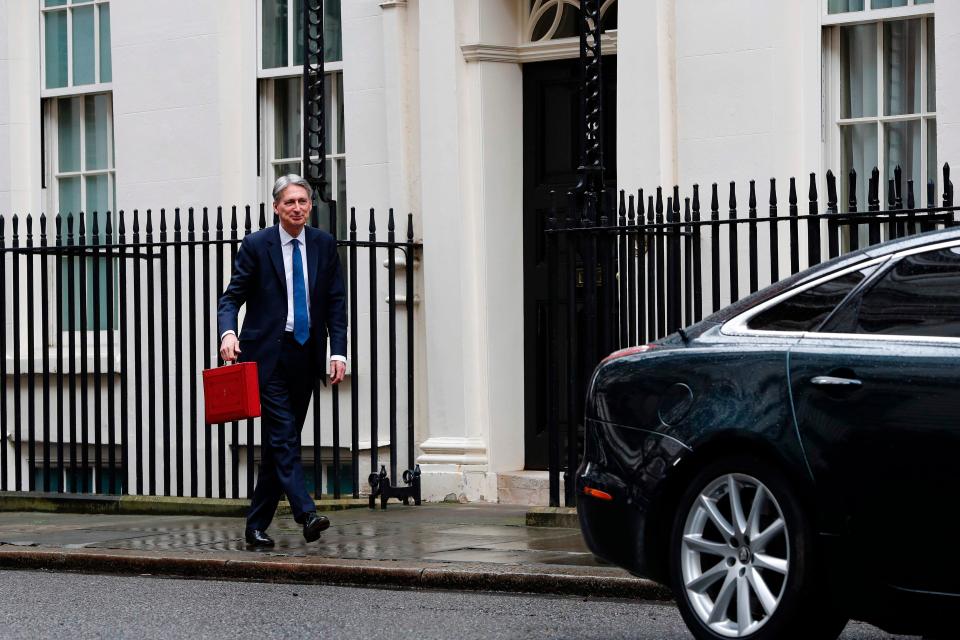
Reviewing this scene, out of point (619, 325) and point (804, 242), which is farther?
point (804, 242)

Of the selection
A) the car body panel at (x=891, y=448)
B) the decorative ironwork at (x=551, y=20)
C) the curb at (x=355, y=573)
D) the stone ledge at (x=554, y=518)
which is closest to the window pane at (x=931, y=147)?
the decorative ironwork at (x=551, y=20)

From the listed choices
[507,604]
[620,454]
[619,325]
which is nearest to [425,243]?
[619,325]

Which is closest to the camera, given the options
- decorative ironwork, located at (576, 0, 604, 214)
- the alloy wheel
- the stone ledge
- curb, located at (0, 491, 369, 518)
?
the alloy wheel

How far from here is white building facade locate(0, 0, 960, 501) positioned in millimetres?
11133

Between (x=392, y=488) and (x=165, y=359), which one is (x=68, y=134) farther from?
(x=392, y=488)

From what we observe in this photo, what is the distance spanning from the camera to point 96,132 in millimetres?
14711

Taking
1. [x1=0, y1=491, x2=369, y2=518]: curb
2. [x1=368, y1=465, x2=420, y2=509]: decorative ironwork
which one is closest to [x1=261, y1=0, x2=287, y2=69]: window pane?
[x1=368, y1=465, x2=420, y2=509]: decorative ironwork

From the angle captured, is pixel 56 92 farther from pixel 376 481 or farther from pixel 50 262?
pixel 376 481

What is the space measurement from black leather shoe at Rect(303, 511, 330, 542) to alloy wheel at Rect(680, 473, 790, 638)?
134 inches

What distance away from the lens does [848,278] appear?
594 cm

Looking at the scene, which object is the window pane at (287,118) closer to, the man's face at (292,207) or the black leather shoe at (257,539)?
the man's face at (292,207)

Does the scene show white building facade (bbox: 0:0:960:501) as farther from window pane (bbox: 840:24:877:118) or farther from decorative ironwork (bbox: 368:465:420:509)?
decorative ironwork (bbox: 368:465:420:509)

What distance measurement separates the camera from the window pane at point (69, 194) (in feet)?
48.6

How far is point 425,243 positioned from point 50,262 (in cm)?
412
